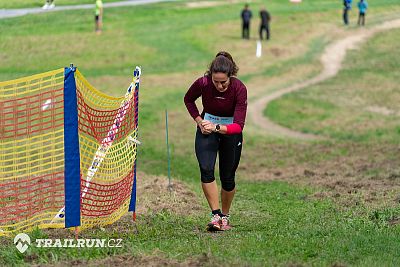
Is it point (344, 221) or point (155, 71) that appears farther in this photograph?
point (155, 71)

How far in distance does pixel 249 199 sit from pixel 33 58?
1965cm

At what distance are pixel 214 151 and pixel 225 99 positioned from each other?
2.34 ft

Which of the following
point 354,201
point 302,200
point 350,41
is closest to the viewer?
point 354,201

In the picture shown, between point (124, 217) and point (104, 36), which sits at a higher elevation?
point (124, 217)

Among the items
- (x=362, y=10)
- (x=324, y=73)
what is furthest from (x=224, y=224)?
(x=362, y=10)

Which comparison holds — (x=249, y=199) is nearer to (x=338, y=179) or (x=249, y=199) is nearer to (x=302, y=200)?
(x=302, y=200)

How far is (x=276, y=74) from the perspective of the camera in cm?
4222

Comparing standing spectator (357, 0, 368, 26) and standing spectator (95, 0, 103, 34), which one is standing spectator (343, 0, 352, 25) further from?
standing spectator (95, 0, 103, 34)

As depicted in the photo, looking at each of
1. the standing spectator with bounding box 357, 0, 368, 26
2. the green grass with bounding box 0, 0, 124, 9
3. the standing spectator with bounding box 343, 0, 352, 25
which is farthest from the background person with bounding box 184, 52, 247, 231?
the standing spectator with bounding box 343, 0, 352, 25

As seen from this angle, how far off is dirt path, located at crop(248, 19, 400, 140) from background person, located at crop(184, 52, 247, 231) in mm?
16813

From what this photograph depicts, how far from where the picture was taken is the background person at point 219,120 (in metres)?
10.9

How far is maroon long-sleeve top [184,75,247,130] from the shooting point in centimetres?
1099

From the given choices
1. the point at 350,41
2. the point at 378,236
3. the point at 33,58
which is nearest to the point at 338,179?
the point at 378,236

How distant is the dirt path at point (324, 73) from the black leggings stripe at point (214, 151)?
54.9ft
